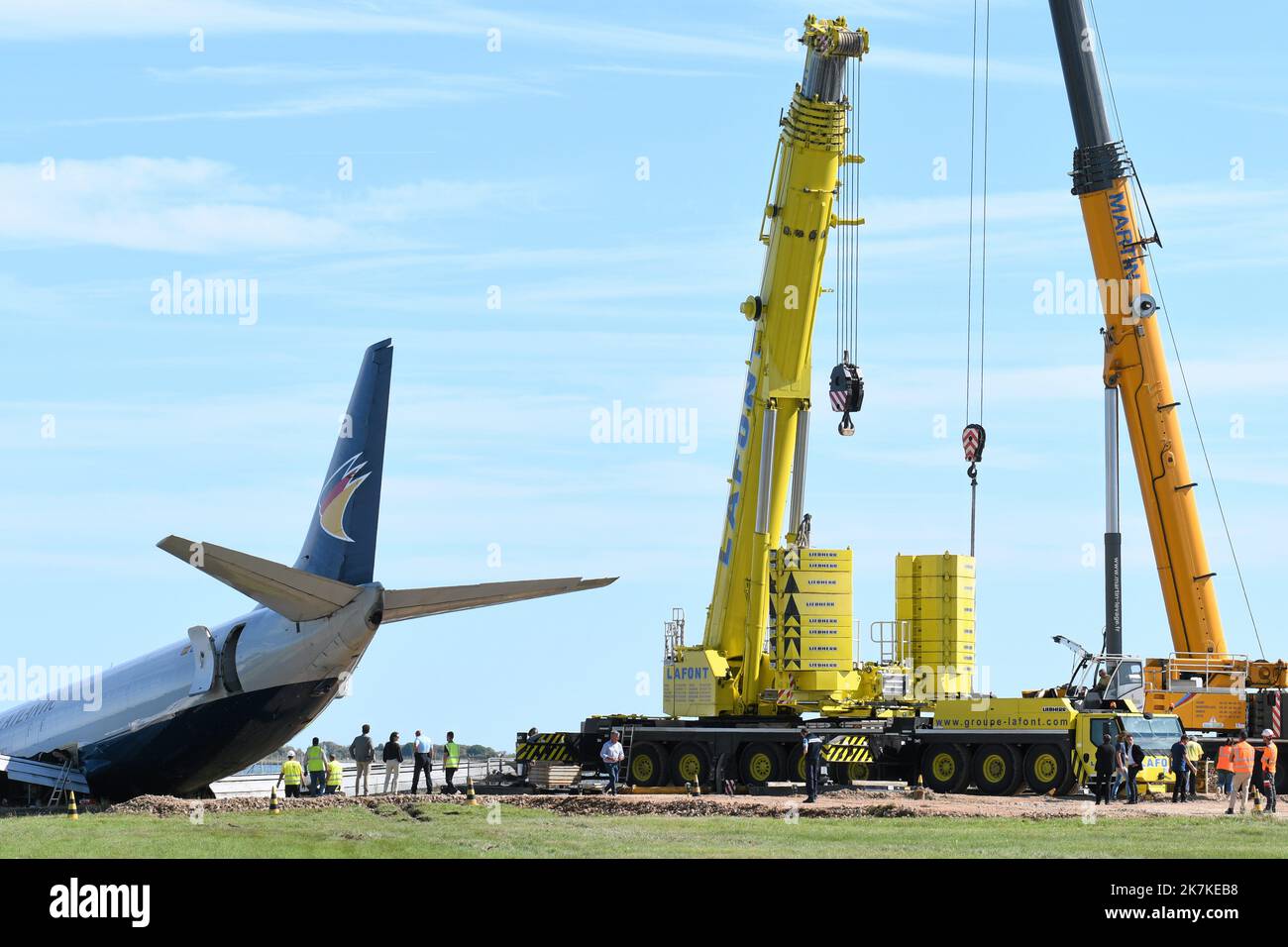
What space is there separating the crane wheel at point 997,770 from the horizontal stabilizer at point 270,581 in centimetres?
1516

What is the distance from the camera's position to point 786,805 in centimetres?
2948

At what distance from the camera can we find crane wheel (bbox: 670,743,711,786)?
1395 inches

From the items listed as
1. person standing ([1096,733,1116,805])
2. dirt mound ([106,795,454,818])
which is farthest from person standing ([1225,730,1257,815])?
dirt mound ([106,795,454,818])

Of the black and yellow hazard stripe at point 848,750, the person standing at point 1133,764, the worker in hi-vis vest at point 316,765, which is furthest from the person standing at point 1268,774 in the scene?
the worker in hi-vis vest at point 316,765

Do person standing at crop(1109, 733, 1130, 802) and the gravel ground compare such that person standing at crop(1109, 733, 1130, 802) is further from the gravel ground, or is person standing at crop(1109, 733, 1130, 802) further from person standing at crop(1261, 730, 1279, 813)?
person standing at crop(1261, 730, 1279, 813)

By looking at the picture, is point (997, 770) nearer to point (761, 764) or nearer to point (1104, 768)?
point (1104, 768)

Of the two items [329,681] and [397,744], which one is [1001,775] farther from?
[329,681]

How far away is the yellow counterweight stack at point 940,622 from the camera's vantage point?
3650cm

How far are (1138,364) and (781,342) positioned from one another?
316 inches

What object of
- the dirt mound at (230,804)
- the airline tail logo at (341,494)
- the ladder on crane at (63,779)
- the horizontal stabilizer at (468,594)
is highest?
the airline tail logo at (341,494)

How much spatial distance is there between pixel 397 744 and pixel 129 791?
838 cm

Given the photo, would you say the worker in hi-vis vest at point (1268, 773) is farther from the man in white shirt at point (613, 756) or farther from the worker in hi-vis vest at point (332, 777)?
the worker in hi-vis vest at point (332, 777)

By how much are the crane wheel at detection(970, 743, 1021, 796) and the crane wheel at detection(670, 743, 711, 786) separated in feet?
17.5

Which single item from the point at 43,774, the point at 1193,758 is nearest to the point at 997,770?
the point at 1193,758
